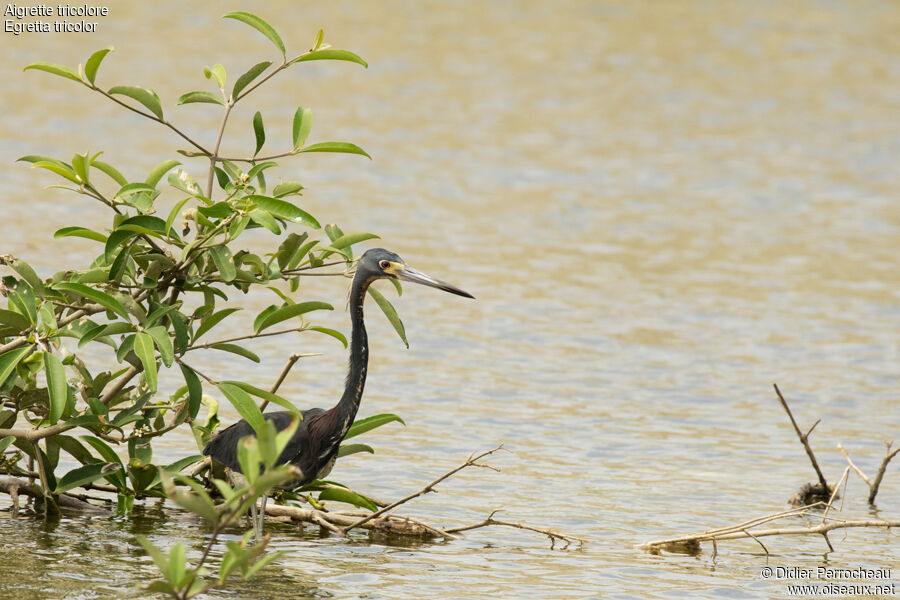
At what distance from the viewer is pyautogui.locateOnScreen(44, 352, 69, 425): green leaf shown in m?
6.48

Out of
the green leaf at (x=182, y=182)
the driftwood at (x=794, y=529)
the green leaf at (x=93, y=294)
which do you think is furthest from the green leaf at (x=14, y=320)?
the driftwood at (x=794, y=529)

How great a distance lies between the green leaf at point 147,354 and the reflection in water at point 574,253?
101cm

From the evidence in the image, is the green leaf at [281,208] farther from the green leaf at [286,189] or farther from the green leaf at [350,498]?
the green leaf at [350,498]

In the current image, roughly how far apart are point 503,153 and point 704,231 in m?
4.02

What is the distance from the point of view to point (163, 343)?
6.57 metres

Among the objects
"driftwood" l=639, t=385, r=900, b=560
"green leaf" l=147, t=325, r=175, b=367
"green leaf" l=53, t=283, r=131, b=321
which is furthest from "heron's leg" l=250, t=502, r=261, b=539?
"driftwood" l=639, t=385, r=900, b=560

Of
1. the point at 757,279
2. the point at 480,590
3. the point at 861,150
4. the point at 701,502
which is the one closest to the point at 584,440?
the point at 701,502

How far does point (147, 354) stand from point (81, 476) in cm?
131

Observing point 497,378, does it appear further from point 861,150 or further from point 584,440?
point 861,150

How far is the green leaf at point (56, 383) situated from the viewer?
6.48 metres

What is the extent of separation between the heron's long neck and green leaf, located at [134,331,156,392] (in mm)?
1141

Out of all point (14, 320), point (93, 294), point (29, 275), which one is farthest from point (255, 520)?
point (29, 275)

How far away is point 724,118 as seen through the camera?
2184 centimetres

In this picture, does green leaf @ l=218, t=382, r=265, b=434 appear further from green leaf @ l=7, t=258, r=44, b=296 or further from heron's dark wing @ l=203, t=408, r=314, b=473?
green leaf @ l=7, t=258, r=44, b=296
